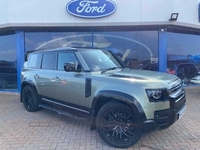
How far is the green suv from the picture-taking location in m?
3.21

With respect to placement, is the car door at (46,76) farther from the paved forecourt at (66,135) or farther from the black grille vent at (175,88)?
the black grille vent at (175,88)

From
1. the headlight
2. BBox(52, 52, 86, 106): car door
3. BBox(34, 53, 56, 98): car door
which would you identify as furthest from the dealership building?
the headlight

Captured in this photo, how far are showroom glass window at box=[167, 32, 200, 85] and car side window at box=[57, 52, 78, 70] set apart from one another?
6218mm

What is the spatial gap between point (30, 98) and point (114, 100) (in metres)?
3.42

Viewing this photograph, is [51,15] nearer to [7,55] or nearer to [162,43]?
[7,55]

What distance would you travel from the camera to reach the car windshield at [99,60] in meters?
4.18

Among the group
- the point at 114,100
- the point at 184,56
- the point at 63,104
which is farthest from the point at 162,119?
the point at 184,56

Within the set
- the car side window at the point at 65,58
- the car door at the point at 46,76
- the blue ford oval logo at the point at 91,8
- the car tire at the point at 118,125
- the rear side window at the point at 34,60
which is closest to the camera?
the car tire at the point at 118,125

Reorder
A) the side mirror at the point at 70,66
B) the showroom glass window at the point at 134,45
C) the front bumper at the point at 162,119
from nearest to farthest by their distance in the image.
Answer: the front bumper at the point at 162,119, the side mirror at the point at 70,66, the showroom glass window at the point at 134,45

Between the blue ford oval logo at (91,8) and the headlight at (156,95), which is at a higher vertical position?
the blue ford oval logo at (91,8)

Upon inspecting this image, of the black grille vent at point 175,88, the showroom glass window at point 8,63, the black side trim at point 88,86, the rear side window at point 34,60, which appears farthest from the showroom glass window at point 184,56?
the showroom glass window at point 8,63

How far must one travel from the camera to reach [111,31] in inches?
344

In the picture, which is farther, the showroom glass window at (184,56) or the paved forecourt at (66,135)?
the showroom glass window at (184,56)

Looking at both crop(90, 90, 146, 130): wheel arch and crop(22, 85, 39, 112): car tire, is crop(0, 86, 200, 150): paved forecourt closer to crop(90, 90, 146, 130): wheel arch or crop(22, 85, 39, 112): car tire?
A: crop(22, 85, 39, 112): car tire
